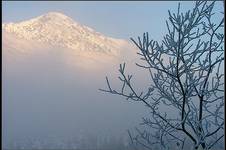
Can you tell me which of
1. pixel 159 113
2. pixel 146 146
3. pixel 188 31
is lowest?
pixel 146 146

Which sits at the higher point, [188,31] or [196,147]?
[188,31]

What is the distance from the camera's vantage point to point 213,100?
21.0ft

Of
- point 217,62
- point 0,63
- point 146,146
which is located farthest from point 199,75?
point 0,63

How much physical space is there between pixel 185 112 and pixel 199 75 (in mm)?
541

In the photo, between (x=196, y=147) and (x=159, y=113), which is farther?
(x=159, y=113)

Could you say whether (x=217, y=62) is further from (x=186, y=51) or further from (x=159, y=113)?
(x=159, y=113)

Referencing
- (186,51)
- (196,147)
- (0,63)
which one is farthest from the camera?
(186,51)

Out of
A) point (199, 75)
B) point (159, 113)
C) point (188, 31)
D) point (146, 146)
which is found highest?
point (188, 31)

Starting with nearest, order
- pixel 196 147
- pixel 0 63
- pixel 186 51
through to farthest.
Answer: pixel 0 63 → pixel 196 147 → pixel 186 51

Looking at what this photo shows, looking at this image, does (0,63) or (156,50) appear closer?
(0,63)

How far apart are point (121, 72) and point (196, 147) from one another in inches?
53.7

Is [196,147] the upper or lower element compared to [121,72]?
lower

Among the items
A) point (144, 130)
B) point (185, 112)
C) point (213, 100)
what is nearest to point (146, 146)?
point (144, 130)

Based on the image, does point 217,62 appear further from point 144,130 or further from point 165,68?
point 144,130
